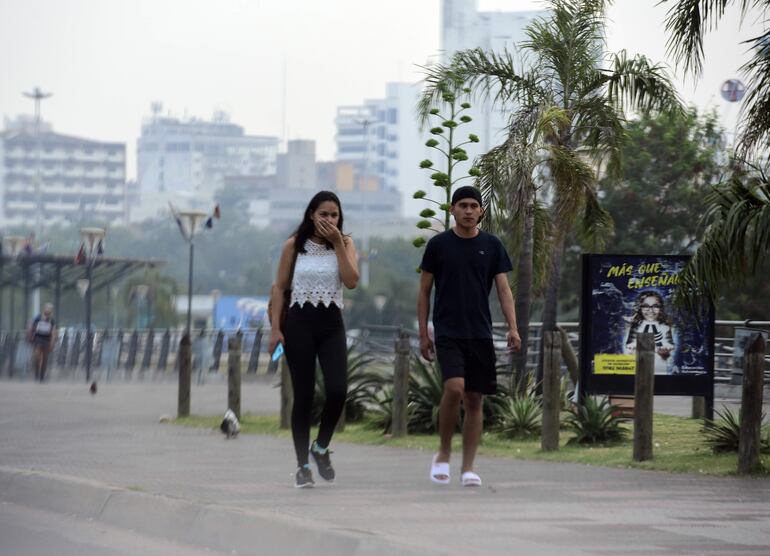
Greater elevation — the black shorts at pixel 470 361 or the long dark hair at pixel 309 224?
the long dark hair at pixel 309 224

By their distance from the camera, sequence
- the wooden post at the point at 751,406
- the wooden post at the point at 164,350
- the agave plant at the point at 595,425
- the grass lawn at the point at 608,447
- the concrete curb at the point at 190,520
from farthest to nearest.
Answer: the wooden post at the point at 164,350 → the agave plant at the point at 595,425 → the grass lawn at the point at 608,447 → the wooden post at the point at 751,406 → the concrete curb at the point at 190,520

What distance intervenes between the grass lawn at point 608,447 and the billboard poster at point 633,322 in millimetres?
657

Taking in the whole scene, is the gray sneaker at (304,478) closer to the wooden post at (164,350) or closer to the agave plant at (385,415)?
the agave plant at (385,415)

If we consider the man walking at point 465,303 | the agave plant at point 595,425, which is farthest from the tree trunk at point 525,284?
the man walking at point 465,303

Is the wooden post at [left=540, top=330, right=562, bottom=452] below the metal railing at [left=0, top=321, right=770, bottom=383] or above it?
above

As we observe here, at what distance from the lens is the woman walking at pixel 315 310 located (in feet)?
28.7

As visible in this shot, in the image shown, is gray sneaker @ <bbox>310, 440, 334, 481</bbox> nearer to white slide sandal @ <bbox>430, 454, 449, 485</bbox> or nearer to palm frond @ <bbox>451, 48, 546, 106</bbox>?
white slide sandal @ <bbox>430, 454, 449, 485</bbox>

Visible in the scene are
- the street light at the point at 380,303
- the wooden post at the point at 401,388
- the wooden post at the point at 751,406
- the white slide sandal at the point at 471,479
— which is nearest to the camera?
the white slide sandal at the point at 471,479

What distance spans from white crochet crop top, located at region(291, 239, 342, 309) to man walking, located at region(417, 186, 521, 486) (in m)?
0.52

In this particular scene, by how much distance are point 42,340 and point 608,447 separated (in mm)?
25896

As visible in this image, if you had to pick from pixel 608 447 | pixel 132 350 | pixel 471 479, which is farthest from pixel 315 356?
pixel 132 350

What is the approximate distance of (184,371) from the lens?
1794 centimetres

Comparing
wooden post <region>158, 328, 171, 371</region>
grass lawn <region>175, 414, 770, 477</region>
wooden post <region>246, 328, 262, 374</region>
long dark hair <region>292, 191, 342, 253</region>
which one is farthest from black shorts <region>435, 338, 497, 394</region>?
wooden post <region>158, 328, 171, 371</region>

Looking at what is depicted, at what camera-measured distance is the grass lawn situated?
1053cm
